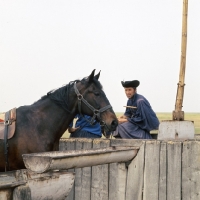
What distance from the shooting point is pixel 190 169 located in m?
4.46


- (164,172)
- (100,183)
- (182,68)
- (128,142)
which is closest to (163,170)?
(164,172)

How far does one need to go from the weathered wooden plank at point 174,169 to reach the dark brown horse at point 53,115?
4.43ft

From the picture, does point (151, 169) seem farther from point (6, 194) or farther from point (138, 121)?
point (6, 194)

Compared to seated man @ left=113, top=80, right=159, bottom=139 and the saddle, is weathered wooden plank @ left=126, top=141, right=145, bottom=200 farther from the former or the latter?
seated man @ left=113, top=80, right=159, bottom=139

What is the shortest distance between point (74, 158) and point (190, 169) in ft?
7.10

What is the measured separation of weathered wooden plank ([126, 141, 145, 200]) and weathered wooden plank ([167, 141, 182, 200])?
0.51m

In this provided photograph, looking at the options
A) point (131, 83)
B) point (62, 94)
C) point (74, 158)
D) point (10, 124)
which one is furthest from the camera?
point (131, 83)

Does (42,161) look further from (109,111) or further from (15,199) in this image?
(109,111)

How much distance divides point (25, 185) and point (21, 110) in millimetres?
3701

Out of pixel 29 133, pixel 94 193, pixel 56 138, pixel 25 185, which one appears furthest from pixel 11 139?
pixel 25 185

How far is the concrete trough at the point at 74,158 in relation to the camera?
7.82ft

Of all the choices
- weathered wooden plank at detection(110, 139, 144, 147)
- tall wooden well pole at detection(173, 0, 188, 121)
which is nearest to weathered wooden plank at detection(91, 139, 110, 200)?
weathered wooden plank at detection(110, 139, 144, 147)

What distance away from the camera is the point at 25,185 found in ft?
5.65

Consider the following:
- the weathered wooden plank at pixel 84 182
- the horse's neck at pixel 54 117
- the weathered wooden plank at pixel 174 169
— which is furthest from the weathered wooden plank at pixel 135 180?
the horse's neck at pixel 54 117
